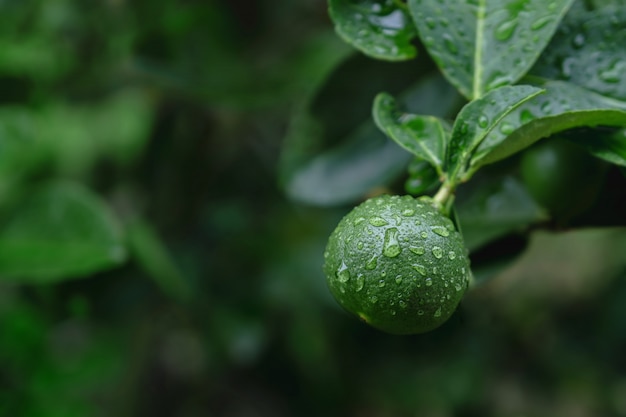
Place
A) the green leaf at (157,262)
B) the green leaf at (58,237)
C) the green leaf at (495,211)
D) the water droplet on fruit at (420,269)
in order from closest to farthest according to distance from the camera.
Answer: the water droplet on fruit at (420,269)
the green leaf at (495,211)
the green leaf at (58,237)
the green leaf at (157,262)

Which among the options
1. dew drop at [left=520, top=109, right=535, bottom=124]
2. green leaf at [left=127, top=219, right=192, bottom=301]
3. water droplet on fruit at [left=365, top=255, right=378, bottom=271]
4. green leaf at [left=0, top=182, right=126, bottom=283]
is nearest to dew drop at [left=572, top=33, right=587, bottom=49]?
dew drop at [left=520, top=109, right=535, bottom=124]

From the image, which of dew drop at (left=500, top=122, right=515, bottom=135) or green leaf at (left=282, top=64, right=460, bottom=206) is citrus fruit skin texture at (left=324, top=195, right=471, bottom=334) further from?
green leaf at (left=282, top=64, right=460, bottom=206)

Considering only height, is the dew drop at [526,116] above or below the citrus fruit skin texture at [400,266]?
above

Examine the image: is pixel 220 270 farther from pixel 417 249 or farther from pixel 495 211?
pixel 417 249

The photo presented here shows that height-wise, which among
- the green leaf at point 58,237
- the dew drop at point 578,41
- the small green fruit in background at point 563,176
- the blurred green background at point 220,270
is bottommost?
the blurred green background at point 220,270

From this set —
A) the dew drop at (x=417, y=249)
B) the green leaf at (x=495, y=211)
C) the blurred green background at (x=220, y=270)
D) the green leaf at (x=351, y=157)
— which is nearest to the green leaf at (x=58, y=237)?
the blurred green background at (x=220, y=270)

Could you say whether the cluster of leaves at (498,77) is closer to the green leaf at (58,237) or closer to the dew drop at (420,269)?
the dew drop at (420,269)

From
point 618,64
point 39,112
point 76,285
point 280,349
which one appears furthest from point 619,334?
point 39,112
